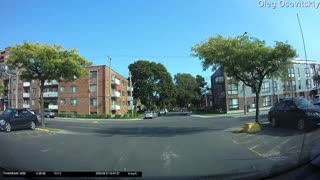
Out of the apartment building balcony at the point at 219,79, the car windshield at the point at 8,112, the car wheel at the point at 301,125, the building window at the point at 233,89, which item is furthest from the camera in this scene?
the apartment building balcony at the point at 219,79

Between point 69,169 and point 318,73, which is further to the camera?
point 318,73

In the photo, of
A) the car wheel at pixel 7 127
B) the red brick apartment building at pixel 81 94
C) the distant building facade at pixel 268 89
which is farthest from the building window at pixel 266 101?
the car wheel at pixel 7 127

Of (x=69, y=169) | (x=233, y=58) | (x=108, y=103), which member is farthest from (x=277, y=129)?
(x=233, y=58)

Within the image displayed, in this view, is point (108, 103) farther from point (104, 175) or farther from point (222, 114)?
point (222, 114)

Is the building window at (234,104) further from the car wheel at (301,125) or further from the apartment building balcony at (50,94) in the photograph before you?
the apartment building balcony at (50,94)

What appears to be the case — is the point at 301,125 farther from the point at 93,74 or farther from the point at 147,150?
the point at 93,74

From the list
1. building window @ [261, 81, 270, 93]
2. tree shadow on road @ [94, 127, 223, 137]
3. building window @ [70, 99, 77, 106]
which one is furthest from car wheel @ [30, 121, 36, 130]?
building window @ [261, 81, 270, 93]
